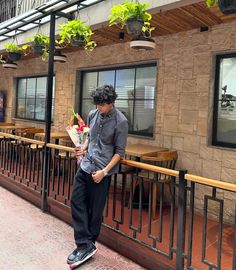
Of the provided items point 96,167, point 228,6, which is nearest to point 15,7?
point 96,167

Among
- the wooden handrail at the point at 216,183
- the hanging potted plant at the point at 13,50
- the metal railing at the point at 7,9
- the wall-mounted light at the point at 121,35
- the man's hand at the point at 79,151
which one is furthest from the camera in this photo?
the metal railing at the point at 7,9

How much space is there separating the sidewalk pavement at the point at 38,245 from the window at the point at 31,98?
4.09 meters

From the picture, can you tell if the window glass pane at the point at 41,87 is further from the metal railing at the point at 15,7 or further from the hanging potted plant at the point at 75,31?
the hanging potted plant at the point at 75,31

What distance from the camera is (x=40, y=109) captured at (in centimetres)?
799

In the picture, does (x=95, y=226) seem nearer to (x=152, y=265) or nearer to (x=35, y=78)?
(x=152, y=265)

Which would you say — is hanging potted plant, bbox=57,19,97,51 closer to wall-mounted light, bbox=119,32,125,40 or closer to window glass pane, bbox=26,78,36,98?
wall-mounted light, bbox=119,32,125,40

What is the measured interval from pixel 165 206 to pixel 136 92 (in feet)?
6.87

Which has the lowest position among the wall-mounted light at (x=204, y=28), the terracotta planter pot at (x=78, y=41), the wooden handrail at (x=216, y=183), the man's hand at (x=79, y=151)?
the wooden handrail at (x=216, y=183)

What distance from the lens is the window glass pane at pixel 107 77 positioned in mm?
5923

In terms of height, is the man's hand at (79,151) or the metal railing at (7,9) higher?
the metal railing at (7,9)

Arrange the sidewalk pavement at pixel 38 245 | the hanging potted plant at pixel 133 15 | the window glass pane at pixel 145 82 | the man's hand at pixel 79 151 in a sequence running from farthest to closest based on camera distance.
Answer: the window glass pane at pixel 145 82
the hanging potted plant at pixel 133 15
the man's hand at pixel 79 151
the sidewalk pavement at pixel 38 245

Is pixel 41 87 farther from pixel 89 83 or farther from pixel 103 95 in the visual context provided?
pixel 103 95

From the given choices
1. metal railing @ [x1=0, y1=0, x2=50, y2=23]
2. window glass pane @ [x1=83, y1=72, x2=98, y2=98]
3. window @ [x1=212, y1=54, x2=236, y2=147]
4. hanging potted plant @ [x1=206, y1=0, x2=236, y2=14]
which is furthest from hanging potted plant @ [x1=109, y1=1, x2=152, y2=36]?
metal railing @ [x1=0, y1=0, x2=50, y2=23]

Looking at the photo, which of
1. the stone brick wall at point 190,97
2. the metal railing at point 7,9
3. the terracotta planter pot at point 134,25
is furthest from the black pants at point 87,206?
the metal railing at point 7,9
